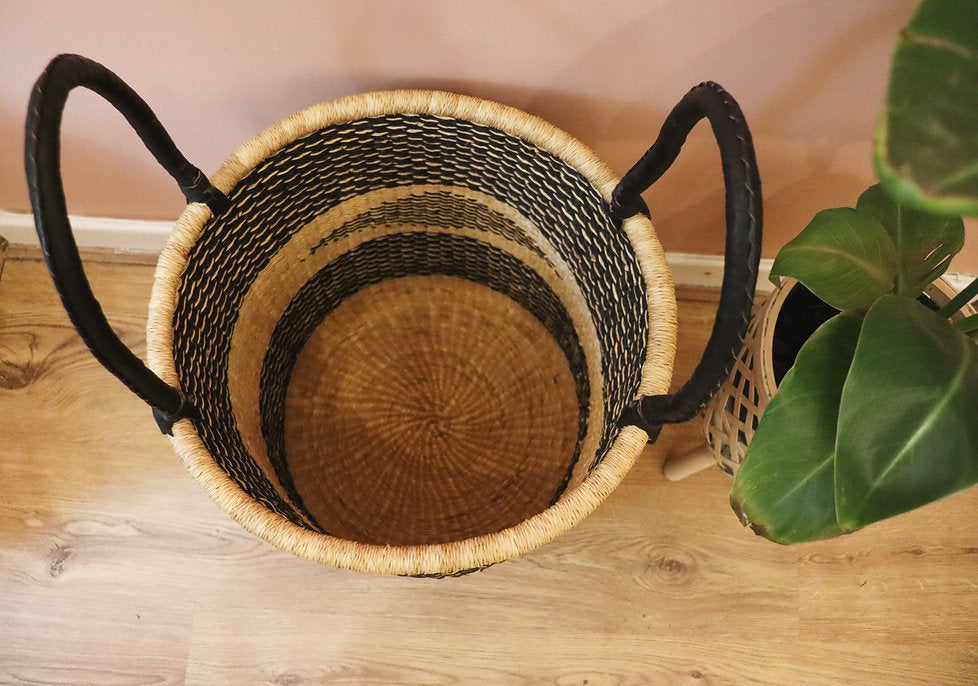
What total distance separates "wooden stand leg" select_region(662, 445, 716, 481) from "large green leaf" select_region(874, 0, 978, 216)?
59 centimetres

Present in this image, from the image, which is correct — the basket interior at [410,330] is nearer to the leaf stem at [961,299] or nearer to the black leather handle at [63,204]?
the black leather handle at [63,204]

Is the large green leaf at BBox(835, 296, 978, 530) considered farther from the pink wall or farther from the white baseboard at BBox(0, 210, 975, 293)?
the white baseboard at BBox(0, 210, 975, 293)

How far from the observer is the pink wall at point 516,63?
0.68 metres

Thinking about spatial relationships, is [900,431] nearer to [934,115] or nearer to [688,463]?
[934,115]

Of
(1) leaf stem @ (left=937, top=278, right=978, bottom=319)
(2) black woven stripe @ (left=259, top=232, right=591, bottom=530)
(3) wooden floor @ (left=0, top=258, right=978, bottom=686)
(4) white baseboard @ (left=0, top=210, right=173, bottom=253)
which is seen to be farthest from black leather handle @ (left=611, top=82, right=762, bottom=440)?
(4) white baseboard @ (left=0, top=210, right=173, bottom=253)

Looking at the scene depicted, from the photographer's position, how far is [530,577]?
3.21 feet

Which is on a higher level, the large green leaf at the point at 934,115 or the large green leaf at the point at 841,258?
the large green leaf at the point at 934,115

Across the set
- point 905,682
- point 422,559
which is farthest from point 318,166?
A: point 905,682

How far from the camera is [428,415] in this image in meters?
0.97

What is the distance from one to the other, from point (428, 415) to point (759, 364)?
1.56 ft

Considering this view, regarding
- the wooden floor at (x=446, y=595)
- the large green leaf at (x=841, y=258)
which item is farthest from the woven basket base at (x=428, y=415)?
the large green leaf at (x=841, y=258)

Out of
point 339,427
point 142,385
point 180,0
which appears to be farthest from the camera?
point 339,427

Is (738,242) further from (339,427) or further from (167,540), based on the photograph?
(167,540)

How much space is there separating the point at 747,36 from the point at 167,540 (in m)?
1.01
